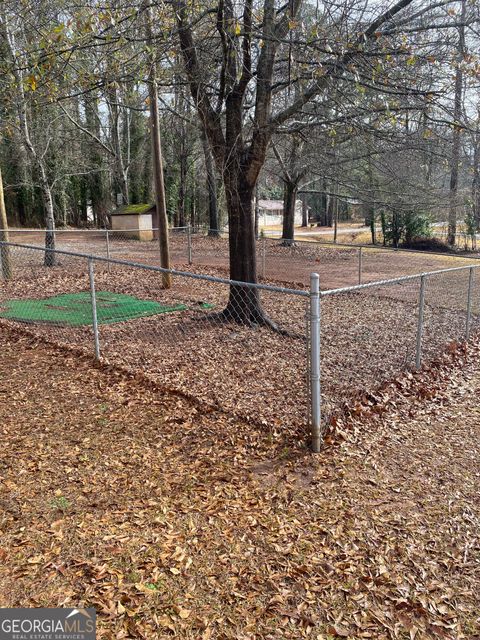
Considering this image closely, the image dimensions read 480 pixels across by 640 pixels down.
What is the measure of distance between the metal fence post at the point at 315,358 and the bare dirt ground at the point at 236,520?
0.61 feet

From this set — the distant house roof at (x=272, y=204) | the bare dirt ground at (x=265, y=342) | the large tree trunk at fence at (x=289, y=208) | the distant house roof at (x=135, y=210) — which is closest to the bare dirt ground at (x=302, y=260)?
the large tree trunk at fence at (x=289, y=208)

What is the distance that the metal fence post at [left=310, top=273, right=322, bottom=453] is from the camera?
11.5 ft

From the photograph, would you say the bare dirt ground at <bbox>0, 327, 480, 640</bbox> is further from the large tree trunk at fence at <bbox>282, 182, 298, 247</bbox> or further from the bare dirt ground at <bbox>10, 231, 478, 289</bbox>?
the large tree trunk at fence at <bbox>282, 182, 298, 247</bbox>

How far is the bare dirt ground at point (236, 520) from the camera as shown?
90.0 inches

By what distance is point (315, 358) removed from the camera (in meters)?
3.56

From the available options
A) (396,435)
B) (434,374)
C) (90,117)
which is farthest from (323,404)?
(90,117)

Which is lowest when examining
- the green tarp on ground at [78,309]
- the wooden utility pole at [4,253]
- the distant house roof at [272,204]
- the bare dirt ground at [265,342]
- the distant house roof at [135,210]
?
the bare dirt ground at [265,342]

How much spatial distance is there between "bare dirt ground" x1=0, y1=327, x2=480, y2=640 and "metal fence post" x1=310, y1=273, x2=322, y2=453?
187 mm

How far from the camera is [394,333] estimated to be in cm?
723

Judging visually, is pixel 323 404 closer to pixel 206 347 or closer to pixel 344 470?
pixel 344 470

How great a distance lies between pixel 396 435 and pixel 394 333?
3378 mm

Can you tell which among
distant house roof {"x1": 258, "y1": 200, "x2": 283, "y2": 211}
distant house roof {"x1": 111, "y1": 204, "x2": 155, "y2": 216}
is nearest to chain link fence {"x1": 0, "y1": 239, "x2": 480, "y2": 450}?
distant house roof {"x1": 111, "y1": 204, "x2": 155, "y2": 216}

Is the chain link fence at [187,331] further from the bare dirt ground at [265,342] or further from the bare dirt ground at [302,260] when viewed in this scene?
the bare dirt ground at [302,260]

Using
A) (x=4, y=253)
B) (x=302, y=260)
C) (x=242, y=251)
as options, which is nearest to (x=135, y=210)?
(x=302, y=260)
